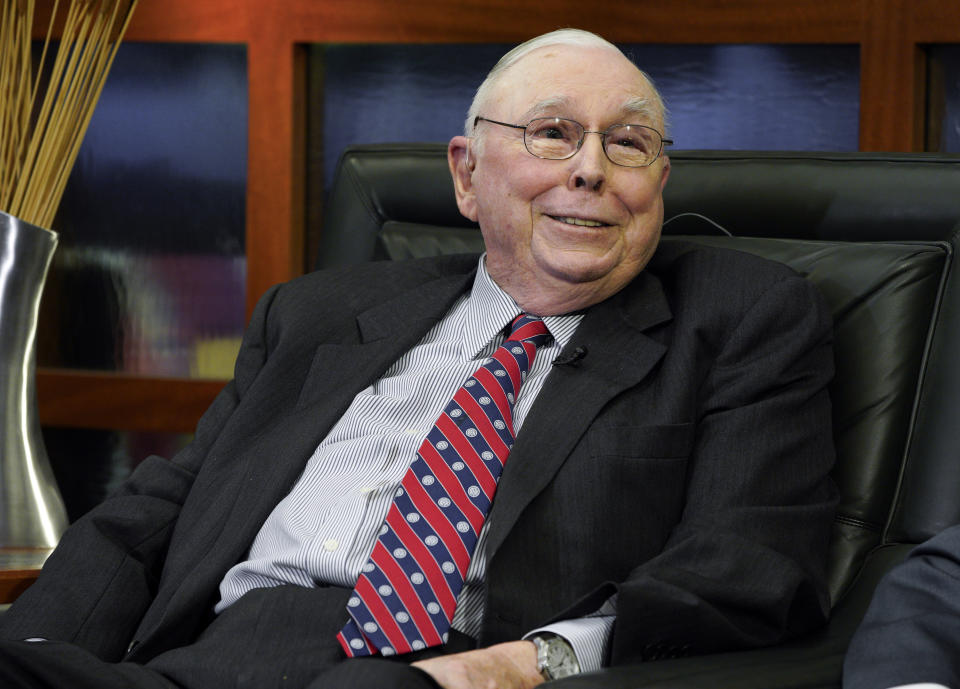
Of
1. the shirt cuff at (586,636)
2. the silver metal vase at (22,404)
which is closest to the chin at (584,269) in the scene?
the shirt cuff at (586,636)

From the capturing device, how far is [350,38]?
2.44 metres

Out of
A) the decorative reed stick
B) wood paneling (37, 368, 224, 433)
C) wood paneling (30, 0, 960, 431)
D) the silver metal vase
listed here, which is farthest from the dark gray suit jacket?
wood paneling (37, 368, 224, 433)

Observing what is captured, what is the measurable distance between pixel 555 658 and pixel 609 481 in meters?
0.24

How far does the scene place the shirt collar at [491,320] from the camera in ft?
5.16

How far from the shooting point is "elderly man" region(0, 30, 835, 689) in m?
1.24

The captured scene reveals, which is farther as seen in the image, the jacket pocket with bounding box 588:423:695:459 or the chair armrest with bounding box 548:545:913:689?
the jacket pocket with bounding box 588:423:695:459

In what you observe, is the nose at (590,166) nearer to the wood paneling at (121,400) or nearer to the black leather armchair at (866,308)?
the black leather armchair at (866,308)

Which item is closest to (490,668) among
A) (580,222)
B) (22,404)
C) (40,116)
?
(580,222)

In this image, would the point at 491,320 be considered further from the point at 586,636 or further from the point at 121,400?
the point at 121,400

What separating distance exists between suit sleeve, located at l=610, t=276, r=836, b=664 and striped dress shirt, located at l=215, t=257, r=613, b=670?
9 centimetres

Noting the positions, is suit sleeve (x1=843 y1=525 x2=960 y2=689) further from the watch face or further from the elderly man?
the watch face

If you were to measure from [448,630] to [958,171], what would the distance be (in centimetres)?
92

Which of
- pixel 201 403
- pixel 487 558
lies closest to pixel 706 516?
pixel 487 558

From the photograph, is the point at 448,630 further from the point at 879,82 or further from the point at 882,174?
the point at 879,82
